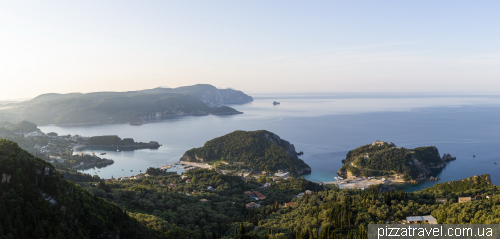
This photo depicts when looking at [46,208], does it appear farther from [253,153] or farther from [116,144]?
[116,144]

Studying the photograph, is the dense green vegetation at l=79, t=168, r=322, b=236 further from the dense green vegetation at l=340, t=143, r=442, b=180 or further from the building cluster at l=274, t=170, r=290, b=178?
the dense green vegetation at l=340, t=143, r=442, b=180

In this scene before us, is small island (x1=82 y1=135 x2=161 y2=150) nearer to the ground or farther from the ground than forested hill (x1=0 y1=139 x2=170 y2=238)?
nearer to the ground

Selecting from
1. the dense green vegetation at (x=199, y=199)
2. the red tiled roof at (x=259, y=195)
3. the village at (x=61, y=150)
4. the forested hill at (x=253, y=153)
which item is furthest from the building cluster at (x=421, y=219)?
the village at (x=61, y=150)

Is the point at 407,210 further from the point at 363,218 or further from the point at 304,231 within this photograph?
the point at 304,231

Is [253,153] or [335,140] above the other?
[335,140]

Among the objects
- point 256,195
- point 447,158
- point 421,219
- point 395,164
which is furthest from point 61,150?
point 447,158

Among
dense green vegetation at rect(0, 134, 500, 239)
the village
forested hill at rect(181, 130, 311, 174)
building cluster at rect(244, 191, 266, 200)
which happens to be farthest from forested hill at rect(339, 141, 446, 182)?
the village
